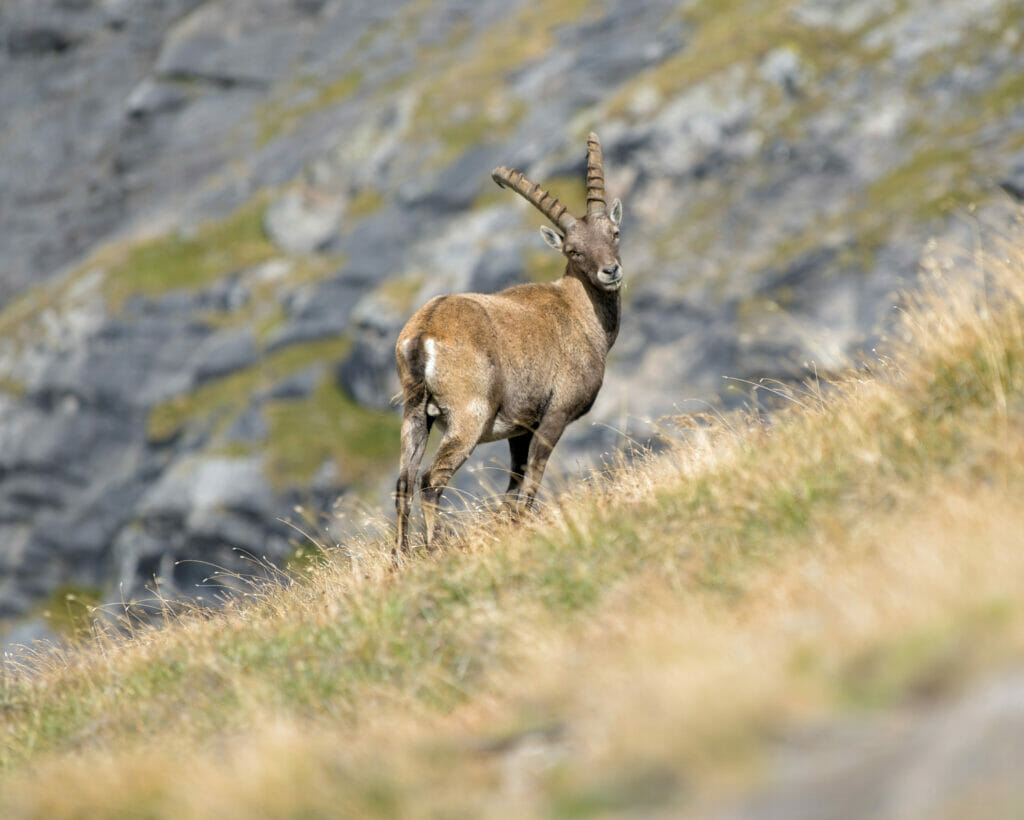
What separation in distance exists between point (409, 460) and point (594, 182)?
530 cm

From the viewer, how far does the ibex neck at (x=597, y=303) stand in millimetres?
13539

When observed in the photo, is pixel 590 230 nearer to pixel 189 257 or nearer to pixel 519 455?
pixel 519 455

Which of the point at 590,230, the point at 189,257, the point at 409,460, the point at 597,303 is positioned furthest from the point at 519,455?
the point at 189,257

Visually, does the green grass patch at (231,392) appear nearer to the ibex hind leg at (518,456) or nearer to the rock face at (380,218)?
the rock face at (380,218)

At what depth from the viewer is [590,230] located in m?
13.9

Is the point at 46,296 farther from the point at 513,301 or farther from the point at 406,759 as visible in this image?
the point at 406,759

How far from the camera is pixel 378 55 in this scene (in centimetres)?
12494

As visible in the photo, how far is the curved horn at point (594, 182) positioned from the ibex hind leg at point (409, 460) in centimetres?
439

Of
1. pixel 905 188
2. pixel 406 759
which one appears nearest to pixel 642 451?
pixel 406 759

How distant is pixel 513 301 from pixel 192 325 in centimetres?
9869

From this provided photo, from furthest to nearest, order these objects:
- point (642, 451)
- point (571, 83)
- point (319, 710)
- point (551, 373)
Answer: point (571, 83) → point (551, 373) → point (642, 451) → point (319, 710)

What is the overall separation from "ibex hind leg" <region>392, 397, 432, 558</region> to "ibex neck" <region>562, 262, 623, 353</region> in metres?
3.10

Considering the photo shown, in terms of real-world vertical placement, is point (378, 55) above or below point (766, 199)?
above

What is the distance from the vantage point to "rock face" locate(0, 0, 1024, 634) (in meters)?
77.8
